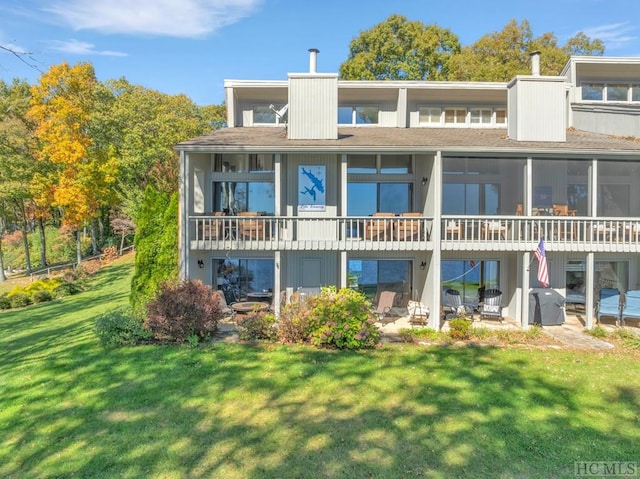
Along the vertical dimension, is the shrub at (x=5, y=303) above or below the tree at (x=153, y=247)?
below

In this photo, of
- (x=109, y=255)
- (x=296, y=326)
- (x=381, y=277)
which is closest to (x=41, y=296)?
(x=109, y=255)

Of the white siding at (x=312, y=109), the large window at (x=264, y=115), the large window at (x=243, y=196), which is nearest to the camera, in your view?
the white siding at (x=312, y=109)

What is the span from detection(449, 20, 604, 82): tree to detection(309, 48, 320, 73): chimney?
19.1 m

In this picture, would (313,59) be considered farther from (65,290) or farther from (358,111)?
(65,290)

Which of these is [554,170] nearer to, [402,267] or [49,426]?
[402,267]

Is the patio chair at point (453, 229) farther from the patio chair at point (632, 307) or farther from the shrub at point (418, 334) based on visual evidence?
the patio chair at point (632, 307)

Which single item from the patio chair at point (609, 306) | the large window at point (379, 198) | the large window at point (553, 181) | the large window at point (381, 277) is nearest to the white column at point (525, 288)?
the patio chair at point (609, 306)

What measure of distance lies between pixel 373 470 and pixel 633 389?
5.85 meters

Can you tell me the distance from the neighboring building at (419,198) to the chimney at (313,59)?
6 cm

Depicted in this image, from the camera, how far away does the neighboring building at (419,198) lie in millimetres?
11719

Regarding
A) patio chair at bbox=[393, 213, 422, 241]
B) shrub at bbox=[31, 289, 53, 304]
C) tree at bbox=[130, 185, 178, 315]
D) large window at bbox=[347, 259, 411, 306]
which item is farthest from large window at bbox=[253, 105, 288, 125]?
shrub at bbox=[31, 289, 53, 304]

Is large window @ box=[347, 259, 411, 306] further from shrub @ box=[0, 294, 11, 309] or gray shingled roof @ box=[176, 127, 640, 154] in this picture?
shrub @ box=[0, 294, 11, 309]

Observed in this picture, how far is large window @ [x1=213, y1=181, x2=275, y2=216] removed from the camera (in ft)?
45.8

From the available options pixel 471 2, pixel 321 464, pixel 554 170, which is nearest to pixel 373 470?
pixel 321 464
